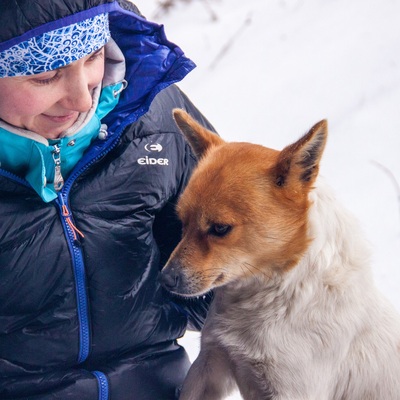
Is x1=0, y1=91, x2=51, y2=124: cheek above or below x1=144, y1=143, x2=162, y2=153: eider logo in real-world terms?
above

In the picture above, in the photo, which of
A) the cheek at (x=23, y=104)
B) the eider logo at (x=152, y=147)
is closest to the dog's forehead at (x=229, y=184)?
the eider logo at (x=152, y=147)

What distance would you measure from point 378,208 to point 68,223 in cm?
241

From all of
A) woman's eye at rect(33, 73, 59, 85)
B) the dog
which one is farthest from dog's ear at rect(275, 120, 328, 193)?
woman's eye at rect(33, 73, 59, 85)

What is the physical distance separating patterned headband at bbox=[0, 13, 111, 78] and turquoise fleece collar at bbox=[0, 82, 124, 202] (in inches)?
11.0

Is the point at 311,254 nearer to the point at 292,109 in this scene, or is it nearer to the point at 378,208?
the point at 378,208

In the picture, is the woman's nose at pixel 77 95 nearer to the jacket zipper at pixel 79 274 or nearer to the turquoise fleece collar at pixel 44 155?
the turquoise fleece collar at pixel 44 155

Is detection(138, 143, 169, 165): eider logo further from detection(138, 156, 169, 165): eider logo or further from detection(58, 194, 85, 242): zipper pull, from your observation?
detection(58, 194, 85, 242): zipper pull

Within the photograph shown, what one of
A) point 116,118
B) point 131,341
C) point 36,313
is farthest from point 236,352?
point 116,118

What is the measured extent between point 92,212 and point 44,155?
29cm

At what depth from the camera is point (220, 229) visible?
2.62 meters

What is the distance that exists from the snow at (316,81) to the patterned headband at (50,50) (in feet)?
7.75

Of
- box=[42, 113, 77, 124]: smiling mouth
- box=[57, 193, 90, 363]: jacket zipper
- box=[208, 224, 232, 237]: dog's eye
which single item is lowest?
box=[57, 193, 90, 363]: jacket zipper

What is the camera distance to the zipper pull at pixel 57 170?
8.69 feet

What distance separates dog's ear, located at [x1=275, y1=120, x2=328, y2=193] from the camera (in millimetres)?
2482
